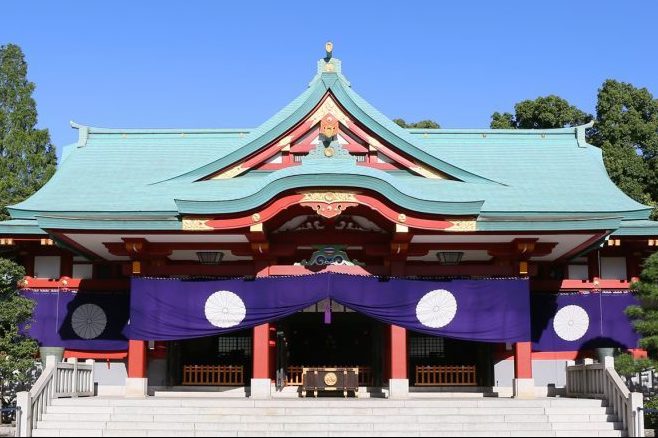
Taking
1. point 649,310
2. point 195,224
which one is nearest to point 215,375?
point 195,224

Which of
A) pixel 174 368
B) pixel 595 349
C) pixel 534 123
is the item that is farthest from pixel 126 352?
pixel 534 123

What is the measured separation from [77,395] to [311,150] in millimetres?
7613

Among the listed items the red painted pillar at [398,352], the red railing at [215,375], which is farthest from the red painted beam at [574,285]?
the red railing at [215,375]

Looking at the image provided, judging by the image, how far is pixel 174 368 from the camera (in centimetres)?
2045

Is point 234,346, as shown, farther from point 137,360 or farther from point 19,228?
point 19,228

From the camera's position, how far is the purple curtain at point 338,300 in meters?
18.2

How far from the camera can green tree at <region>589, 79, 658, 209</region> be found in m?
34.0

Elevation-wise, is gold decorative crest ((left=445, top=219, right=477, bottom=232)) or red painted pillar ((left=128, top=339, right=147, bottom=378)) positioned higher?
gold decorative crest ((left=445, top=219, right=477, bottom=232))

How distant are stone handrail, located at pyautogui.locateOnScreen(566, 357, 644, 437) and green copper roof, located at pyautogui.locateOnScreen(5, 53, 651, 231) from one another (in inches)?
121

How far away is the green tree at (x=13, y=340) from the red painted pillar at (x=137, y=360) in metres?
2.24

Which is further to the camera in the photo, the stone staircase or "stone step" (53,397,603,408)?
"stone step" (53,397,603,408)

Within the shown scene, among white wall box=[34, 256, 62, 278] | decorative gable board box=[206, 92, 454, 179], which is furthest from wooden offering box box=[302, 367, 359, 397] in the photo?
white wall box=[34, 256, 62, 278]

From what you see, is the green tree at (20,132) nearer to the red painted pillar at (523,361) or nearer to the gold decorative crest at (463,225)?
the gold decorative crest at (463,225)

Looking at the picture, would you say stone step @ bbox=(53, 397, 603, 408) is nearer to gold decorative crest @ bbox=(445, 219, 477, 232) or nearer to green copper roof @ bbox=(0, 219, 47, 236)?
gold decorative crest @ bbox=(445, 219, 477, 232)
